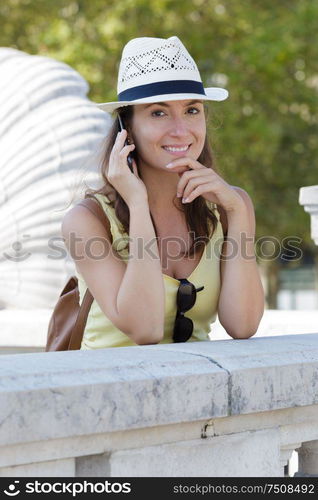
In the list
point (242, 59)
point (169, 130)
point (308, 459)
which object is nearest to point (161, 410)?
point (308, 459)

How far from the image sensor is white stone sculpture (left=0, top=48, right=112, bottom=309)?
16.9 ft

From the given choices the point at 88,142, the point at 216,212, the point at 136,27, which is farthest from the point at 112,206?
the point at 136,27

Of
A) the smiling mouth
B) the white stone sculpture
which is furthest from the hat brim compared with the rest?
the white stone sculpture

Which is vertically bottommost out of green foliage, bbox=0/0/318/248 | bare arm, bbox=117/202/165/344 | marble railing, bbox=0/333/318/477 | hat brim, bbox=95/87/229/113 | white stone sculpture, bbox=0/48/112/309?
marble railing, bbox=0/333/318/477

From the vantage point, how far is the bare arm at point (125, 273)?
2902 millimetres

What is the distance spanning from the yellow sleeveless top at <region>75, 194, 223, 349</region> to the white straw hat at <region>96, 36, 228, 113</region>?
36 cm

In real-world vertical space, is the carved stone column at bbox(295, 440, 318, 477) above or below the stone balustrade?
below

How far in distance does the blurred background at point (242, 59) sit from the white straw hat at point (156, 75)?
7.45 metres

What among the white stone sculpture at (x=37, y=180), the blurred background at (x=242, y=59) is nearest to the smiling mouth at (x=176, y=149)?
the white stone sculpture at (x=37, y=180)

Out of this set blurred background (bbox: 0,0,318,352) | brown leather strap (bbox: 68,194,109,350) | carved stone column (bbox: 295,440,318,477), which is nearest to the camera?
carved stone column (bbox: 295,440,318,477)

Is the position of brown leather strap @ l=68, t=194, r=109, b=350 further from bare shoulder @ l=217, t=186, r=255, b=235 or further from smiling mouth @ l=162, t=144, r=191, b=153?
bare shoulder @ l=217, t=186, r=255, b=235

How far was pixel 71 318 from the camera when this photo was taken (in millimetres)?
3299

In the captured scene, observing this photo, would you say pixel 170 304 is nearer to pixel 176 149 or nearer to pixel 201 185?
pixel 201 185

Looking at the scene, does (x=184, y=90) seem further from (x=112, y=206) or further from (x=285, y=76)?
(x=285, y=76)
